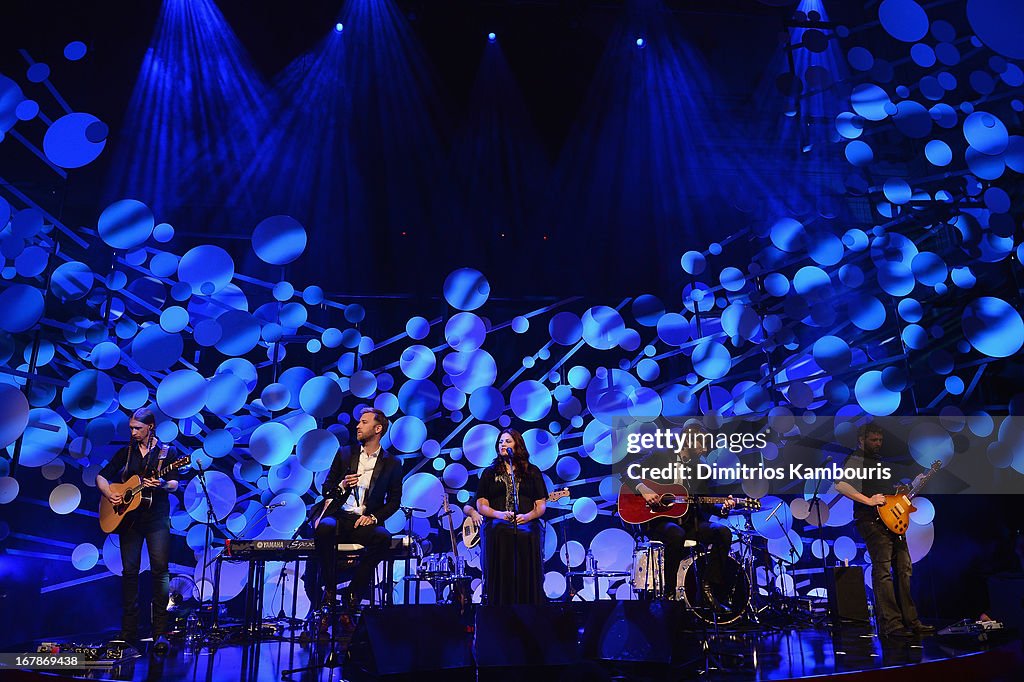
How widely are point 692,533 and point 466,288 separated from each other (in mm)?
2964

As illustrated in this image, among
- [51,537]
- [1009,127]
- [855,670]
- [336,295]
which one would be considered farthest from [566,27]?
[51,537]

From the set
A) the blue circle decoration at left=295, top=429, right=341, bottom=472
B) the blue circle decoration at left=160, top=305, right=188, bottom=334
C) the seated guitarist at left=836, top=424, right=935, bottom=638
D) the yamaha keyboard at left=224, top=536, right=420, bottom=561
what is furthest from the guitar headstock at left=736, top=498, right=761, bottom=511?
the blue circle decoration at left=160, top=305, right=188, bottom=334

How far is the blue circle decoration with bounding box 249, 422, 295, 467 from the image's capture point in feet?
21.5

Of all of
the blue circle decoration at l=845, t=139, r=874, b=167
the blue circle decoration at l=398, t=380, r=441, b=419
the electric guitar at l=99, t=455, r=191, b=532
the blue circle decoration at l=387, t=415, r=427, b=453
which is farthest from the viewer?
Result: the blue circle decoration at l=398, t=380, r=441, b=419

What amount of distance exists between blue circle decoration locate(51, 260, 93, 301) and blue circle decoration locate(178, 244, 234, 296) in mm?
704

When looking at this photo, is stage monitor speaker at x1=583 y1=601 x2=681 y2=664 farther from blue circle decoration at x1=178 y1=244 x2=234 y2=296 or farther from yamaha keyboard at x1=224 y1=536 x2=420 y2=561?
blue circle decoration at x1=178 y1=244 x2=234 y2=296

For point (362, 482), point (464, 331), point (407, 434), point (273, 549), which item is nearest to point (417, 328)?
point (464, 331)

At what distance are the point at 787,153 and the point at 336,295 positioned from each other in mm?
5150

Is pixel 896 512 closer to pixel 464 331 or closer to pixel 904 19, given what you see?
pixel 464 331

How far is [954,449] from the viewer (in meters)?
6.56

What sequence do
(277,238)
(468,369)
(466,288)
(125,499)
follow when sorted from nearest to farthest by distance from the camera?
(125,499) → (277,238) → (466,288) → (468,369)

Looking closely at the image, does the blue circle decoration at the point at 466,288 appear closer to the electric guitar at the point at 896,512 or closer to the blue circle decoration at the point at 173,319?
the blue circle decoration at the point at 173,319

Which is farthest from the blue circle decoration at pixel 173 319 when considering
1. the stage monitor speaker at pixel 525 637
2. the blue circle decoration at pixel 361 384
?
the stage monitor speaker at pixel 525 637

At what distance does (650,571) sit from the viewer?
20.9 feet
